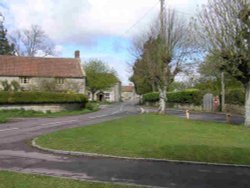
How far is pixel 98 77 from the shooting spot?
345ft

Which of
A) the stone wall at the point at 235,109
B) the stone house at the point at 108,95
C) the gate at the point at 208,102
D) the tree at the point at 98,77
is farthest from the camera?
the stone house at the point at 108,95

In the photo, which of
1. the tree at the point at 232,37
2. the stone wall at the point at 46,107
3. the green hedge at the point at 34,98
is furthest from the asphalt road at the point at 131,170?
the stone wall at the point at 46,107

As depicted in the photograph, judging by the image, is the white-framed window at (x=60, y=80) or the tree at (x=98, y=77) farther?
the tree at (x=98, y=77)

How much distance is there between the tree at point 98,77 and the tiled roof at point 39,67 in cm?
2928

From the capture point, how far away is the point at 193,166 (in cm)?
1116

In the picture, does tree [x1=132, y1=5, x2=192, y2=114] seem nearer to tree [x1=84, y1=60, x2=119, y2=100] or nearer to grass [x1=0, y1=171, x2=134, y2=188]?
grass [x1=0, y1=171, x2=134, y2=188]

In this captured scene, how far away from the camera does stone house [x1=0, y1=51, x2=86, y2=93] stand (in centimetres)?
6719

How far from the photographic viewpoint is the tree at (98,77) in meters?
105

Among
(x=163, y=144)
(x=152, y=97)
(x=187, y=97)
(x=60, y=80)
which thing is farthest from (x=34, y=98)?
(x=152, y=97)

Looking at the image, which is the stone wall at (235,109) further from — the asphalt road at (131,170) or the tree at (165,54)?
the asphalt road at (131,170)

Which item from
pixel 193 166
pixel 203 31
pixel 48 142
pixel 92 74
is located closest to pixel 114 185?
pixel 193 166

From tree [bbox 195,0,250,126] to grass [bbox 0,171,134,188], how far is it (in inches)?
593

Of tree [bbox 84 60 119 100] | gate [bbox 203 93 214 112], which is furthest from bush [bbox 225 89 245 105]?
tree [bbox 84 60 119 100]

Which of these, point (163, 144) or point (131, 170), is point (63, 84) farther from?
point (131, 170)
